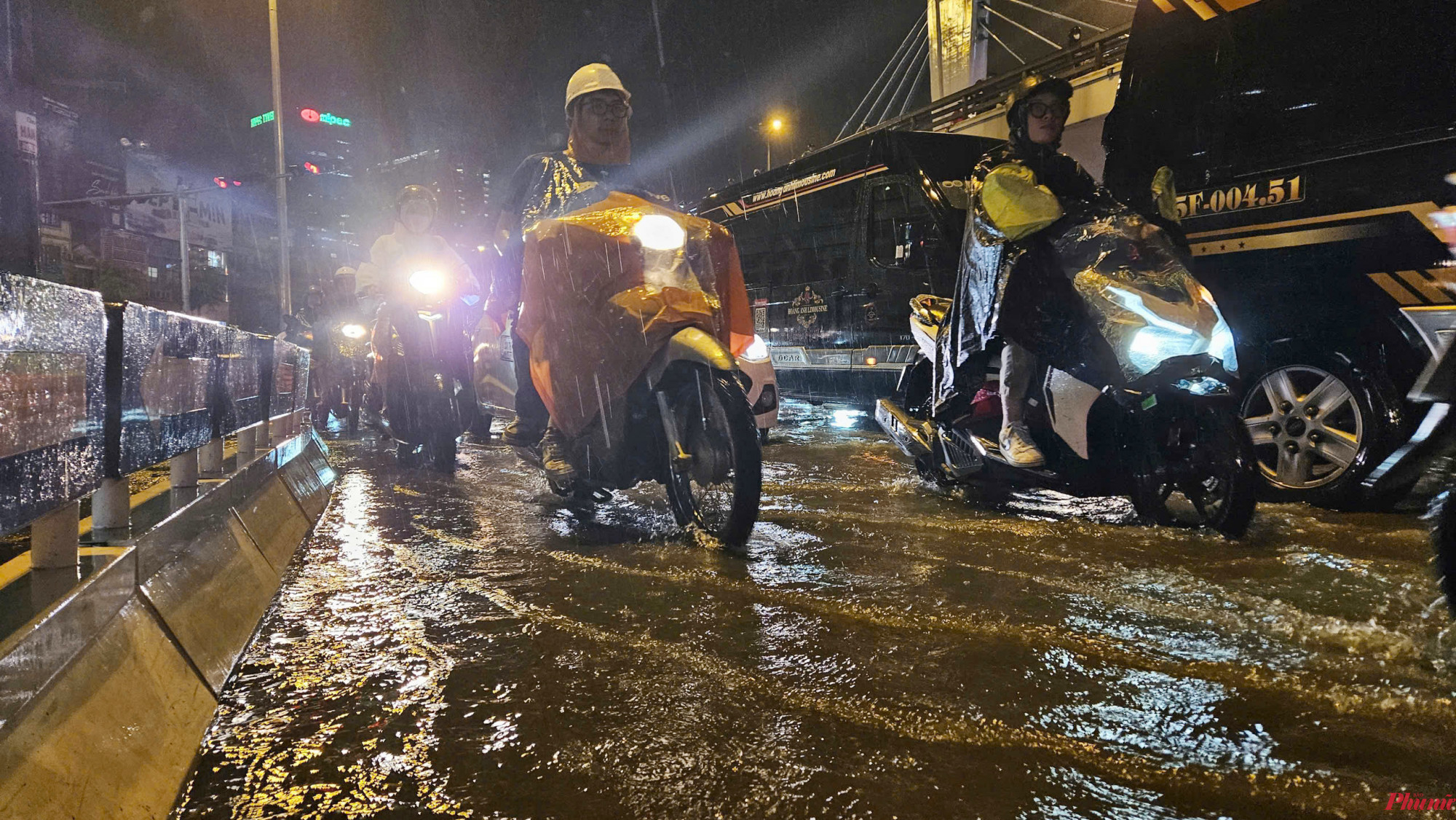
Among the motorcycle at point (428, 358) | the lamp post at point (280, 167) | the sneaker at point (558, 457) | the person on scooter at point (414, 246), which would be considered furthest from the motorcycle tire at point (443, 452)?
the lamp post at point (280, 167)

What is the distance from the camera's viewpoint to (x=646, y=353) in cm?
396

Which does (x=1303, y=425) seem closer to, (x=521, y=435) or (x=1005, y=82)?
(x=521, y=435)

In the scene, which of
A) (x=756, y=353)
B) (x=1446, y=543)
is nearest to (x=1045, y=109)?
(x=1446, y=543)

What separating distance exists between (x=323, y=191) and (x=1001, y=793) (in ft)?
261

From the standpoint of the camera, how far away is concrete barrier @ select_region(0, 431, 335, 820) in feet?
4.51

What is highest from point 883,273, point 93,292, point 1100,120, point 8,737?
point 1100,120

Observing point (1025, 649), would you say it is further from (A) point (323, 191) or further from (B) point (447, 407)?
(A) point (323, 191)

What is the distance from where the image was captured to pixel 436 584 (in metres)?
3.29

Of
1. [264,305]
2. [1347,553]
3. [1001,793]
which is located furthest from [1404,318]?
[264,305]

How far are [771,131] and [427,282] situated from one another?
86.5ft

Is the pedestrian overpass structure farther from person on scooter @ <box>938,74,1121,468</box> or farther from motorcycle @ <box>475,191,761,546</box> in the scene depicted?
motorcycle @ <box>475,191,761,546</box>

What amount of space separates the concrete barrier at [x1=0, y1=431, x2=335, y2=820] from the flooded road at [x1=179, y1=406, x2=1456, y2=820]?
96mm

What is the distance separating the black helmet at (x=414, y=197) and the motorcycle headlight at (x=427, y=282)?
2.69 ft

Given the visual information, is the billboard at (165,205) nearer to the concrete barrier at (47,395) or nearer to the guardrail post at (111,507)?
the guardrail post at (111,507)
